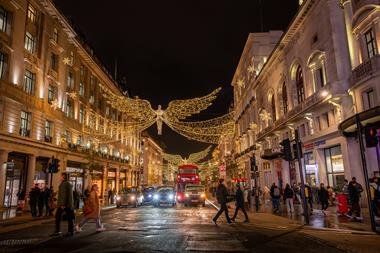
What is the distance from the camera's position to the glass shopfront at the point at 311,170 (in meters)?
26.1

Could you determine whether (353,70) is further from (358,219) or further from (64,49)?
(64,49)

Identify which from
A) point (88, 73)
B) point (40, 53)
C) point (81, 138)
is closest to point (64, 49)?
point (40, 53)

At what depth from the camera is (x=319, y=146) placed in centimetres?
2500

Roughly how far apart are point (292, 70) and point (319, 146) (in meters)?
8.72

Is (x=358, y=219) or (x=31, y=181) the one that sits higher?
(x=31, y=181)

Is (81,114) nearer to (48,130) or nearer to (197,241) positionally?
(48,130)

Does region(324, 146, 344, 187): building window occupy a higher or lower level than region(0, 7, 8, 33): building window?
lower

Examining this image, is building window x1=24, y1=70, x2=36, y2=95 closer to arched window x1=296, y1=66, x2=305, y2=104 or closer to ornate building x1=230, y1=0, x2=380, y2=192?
ornate building x1=230, y1=0, x2=380, y2=192

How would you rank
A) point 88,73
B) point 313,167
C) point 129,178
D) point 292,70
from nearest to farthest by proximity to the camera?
point 313,167 → point 292,70 → point 88,73 → point 129,178

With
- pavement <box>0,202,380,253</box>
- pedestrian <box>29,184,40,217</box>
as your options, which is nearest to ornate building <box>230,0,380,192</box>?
pavement <box>0,202,380,253</box>

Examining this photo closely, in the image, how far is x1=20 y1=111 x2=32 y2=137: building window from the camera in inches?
940

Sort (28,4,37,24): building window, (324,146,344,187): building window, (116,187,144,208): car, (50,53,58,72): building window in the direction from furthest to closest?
(50,53,58,72): building window, (116,187,144,208): car, (28,4,37,24): building window, (324,146,344,187): building window

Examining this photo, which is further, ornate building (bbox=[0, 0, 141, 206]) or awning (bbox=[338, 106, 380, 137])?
ornate building (bbox=[0, 0, 141, 206])

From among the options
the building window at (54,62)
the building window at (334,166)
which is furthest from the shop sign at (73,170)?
the building window at (334,166)
